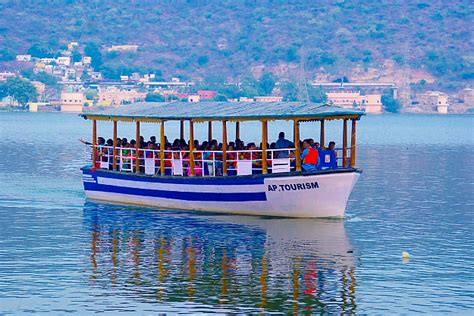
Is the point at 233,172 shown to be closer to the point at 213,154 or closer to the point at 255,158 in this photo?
the point at 255,158

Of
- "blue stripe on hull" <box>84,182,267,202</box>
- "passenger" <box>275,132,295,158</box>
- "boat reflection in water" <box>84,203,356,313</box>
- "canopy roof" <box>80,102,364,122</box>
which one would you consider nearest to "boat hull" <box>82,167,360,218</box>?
"blue stripe on hull" <box>84,182,267,202</box>

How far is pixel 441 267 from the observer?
119ft

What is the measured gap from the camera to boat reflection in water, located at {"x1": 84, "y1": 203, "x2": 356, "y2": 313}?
104 ft

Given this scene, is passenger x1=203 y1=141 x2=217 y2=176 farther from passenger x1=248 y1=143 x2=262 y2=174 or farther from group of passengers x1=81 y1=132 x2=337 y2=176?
passenger x1=248 y1=143 x2=262 y2=174

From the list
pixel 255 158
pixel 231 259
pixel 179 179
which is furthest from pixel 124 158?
pixel 231 259

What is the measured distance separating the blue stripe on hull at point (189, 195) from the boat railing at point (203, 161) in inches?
25.3

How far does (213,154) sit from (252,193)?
216 centimetres

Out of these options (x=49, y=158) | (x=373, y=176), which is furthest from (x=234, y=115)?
(x=49, y=158)

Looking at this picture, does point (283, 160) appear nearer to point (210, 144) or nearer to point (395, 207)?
point (210, 144)

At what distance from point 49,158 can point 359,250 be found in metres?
47.5

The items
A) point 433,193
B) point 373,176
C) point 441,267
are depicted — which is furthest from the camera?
point 373,176

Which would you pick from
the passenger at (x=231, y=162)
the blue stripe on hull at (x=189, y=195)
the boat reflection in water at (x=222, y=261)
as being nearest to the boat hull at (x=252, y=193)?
the blue stripe on hull at (x=189, y=195)

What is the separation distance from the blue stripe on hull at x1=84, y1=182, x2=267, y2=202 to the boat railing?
64cm

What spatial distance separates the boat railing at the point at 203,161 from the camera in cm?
4366
